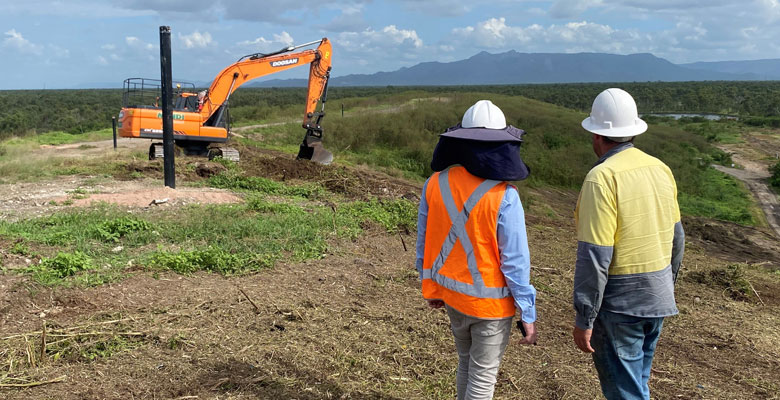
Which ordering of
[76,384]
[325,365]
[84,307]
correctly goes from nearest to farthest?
[76,384] → [325,365] → [84,307]

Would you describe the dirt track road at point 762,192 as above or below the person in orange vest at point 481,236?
below

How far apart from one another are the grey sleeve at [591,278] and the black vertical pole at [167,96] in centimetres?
911

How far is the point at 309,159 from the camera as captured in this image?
15508mm

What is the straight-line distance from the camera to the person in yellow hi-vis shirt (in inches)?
111

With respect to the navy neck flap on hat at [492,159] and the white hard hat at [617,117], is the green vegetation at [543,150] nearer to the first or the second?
the white hard hat at [617,117]

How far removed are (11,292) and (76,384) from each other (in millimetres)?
1978

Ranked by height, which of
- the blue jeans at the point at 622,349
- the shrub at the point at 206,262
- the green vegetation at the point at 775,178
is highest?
the blue jeans at the point at 622,349

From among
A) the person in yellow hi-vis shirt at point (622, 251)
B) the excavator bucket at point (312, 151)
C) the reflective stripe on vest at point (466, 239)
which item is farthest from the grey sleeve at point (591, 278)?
the excavator bucket at point (312, 151)

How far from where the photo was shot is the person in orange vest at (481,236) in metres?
2.84

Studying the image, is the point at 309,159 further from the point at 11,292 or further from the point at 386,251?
the point at 11,292

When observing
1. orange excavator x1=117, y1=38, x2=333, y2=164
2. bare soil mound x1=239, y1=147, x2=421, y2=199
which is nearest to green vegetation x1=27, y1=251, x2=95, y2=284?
bare soil mound x1=239, y1=147, x2=421, y2=199

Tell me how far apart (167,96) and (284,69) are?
18.2 feet

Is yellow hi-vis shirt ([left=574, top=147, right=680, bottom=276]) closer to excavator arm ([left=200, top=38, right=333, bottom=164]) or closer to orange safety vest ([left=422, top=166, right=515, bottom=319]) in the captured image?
orange safety vest ([left=422, top=166, right=515, bottom=319])

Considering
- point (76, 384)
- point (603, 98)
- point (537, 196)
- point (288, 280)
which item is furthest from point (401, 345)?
point (537, 196)
